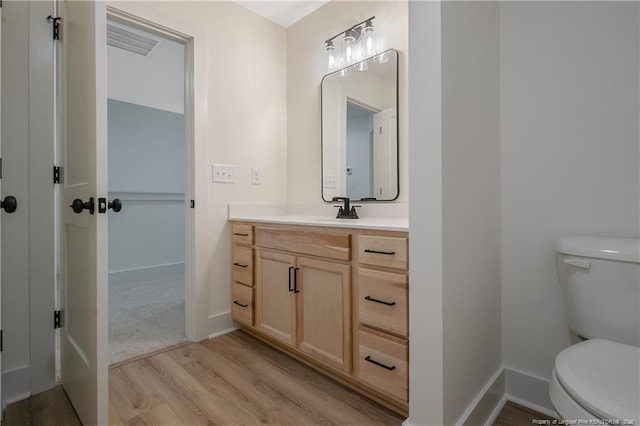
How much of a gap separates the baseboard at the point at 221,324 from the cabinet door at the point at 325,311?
2.42 feet

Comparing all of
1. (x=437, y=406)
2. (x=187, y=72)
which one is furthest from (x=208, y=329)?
(x=187, y=72)

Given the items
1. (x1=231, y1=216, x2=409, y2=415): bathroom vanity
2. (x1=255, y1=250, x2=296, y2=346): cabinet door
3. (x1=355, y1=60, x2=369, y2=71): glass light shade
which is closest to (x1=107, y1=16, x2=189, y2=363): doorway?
(x1=255, y1=250, x2=296, y2=346): cabinet door

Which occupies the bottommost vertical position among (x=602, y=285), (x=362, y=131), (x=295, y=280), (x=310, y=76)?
(x=295, y=280)

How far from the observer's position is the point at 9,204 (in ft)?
4.45

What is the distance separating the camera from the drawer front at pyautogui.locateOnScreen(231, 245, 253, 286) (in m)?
2.03

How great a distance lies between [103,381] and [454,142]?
58.7 inches

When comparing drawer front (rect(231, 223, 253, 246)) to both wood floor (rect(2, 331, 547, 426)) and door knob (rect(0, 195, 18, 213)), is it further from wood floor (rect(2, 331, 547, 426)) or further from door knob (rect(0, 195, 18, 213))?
door knob (rect(0, 195, 18, 213))

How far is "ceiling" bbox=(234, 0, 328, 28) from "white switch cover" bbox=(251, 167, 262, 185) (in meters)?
1.17

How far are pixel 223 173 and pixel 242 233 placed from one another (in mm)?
441

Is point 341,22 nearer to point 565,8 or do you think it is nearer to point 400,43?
point 400,43

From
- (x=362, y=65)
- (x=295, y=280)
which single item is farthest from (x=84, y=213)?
(x=362, y=65)

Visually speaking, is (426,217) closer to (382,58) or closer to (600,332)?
(600,332)

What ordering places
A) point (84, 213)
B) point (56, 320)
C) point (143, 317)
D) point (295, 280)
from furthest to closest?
point (143, 317)
point (295, 280)
point (56, 320)
point (84, 213)

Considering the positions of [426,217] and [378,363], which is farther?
[378,363]
